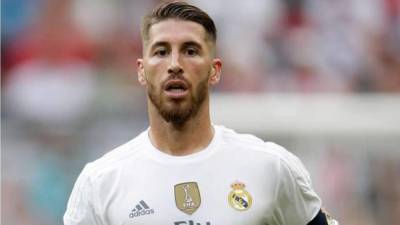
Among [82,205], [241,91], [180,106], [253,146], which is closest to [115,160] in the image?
[82,205]

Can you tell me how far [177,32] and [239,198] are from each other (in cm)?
85

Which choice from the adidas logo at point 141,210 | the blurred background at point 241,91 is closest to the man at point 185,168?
the adidas logo at point 141,210

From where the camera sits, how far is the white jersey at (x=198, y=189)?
5520 millimetres

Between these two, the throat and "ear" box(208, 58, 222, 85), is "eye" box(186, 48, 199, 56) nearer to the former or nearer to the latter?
"ear" box(208, 58, 222, 85)

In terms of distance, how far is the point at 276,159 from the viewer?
18.6 feet

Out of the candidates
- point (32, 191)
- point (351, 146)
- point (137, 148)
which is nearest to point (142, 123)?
point (32, 191)

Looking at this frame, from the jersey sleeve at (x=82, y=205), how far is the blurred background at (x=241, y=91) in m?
5.75

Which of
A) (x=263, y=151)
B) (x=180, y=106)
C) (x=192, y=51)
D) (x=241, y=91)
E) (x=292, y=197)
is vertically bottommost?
(x=292, y=197)

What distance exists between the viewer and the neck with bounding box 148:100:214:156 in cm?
571

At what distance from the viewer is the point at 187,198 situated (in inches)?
218

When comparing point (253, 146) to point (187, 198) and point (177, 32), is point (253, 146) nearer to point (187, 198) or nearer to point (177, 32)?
point (187, 198)

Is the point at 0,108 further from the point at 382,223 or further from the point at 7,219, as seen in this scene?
the point at 382,223

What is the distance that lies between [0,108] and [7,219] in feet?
4.08

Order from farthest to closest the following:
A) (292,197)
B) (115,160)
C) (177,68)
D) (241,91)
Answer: (241,91) < (115,160) < (292,197) < (177,68)
